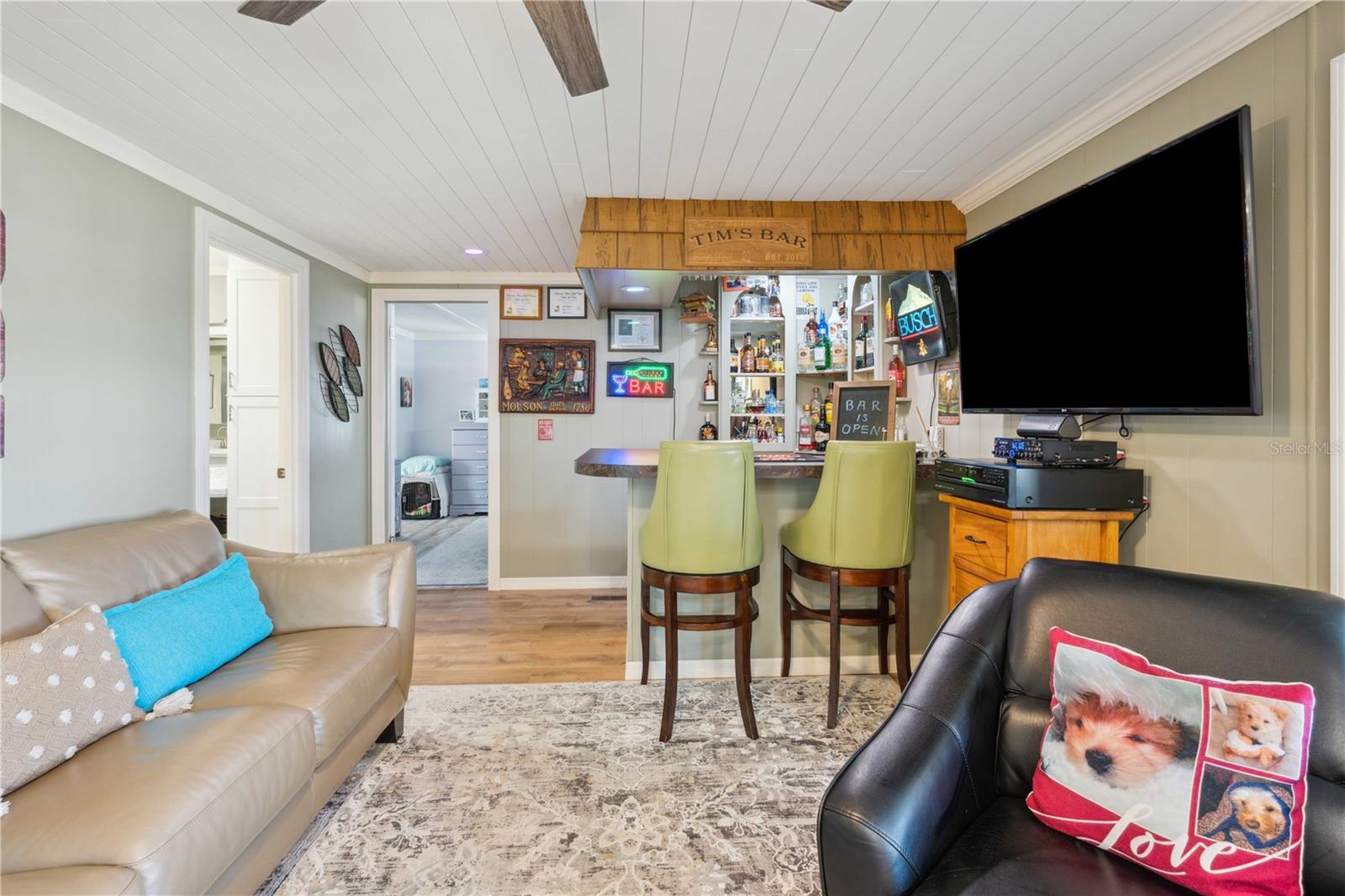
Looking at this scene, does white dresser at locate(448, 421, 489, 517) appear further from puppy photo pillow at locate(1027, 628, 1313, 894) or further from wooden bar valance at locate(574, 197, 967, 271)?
puppy photo pillow at locate(1027, 628, 1313, 894)

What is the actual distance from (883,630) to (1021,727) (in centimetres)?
135

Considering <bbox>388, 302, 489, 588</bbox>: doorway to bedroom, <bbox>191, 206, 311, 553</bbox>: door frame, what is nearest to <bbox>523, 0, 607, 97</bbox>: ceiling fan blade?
<bbox>191, 206, 311, 553</bbox>: door frame

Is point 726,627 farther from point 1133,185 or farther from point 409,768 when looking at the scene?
point 1133,185

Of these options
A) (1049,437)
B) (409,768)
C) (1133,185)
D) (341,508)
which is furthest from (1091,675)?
(341,508)

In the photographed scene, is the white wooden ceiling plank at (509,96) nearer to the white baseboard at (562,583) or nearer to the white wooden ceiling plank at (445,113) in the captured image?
the white wooden ceiling plank at (445,113)

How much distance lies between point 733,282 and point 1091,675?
314 centimetres

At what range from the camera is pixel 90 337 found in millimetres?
2020

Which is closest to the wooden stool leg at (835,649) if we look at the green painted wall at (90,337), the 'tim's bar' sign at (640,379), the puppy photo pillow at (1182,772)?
the puppy photo pillow at (1182,772)

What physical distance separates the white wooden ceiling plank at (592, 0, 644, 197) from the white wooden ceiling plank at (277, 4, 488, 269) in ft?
2.29

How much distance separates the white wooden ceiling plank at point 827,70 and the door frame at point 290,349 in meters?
2.63

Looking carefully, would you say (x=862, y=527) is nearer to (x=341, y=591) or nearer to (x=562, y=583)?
(x=341, y=591)

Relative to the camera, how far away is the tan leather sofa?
990 millimetres

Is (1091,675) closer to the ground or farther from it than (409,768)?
farther from it

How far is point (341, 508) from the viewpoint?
12.6 ft
